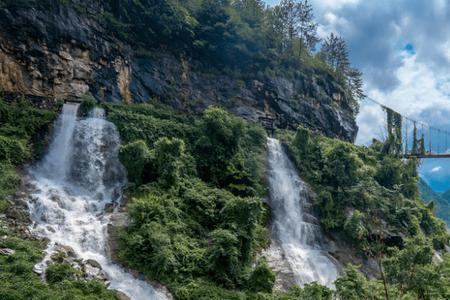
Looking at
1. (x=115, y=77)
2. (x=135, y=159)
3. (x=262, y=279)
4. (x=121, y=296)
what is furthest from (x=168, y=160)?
(x=115, y=77)

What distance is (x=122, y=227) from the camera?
16016 millimetres

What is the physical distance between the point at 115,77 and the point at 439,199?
7834cm

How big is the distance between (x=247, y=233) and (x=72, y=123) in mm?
11208

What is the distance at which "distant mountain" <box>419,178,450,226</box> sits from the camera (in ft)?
263

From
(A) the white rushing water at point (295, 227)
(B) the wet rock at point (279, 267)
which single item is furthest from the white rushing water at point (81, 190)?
(A) the white rushing water at point (295, 227)

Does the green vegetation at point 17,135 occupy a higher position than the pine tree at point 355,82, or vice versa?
the pine tree at point 355,82

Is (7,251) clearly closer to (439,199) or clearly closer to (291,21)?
(291,21)

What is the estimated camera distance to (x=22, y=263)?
461 inches

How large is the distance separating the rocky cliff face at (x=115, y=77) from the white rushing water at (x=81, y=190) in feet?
12.2

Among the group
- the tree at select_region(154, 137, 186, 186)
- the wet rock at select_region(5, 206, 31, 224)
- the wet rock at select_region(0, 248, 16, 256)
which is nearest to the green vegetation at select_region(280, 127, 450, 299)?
the tree at select_region(154, 137, 186, 186)

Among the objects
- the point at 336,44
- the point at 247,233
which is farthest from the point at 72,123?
the point at 336,44

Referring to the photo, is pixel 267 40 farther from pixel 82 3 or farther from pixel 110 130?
pixel 110 130

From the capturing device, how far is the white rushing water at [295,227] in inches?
781

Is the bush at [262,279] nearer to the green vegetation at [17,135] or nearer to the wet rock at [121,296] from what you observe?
the wet rock at [121,296]
